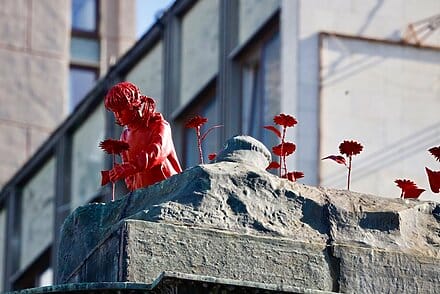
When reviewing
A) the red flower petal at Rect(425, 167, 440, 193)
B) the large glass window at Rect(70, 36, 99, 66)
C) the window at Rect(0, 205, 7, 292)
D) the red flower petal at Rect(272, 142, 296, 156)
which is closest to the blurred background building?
the window at Rect(0, 205, 7, 292)

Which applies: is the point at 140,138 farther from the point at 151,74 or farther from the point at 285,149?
the point at 151,74

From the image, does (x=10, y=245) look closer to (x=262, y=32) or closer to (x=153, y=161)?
(x=262, y=32)

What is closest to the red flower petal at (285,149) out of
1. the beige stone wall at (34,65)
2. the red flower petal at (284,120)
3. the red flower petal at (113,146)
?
the red flower petal at (284,120)

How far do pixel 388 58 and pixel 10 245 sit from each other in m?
17.2

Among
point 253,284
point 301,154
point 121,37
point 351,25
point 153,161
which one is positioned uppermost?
point 121,37

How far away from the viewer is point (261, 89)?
38.4 meters

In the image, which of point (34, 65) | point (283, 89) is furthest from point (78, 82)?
point (283, 89)

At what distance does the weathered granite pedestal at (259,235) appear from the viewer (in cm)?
1402

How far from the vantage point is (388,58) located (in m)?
37.2

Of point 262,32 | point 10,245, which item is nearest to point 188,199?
point 262,32

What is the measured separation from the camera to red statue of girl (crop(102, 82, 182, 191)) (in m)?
16.8

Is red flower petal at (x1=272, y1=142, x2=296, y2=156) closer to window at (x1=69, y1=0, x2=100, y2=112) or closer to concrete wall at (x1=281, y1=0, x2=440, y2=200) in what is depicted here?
concrete wall at (x1=281, y1=0, x2=440, y2=200)

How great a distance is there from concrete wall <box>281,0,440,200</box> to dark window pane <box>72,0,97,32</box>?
2666 centimetres

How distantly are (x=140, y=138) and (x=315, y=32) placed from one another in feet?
64.9
